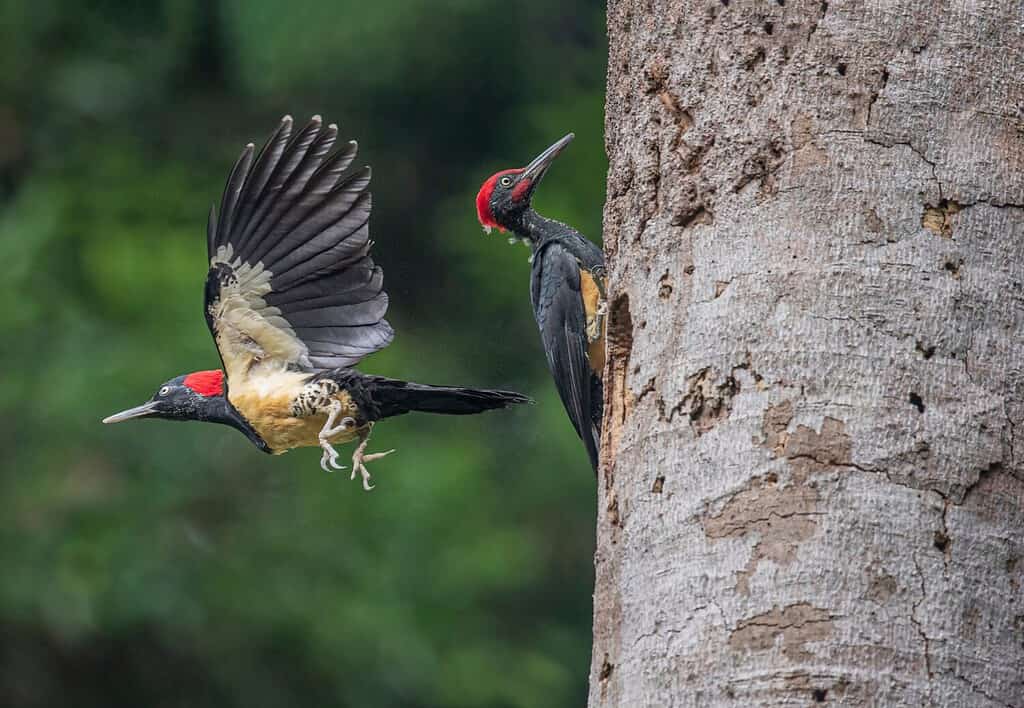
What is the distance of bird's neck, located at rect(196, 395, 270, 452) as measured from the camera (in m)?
4.45

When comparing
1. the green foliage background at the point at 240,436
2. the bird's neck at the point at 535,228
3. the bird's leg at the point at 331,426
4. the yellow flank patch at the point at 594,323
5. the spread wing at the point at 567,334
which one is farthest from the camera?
the green foliage background at the point at 240,436

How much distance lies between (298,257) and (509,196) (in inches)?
39.6

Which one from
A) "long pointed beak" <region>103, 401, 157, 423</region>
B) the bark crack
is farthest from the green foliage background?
the bark crack

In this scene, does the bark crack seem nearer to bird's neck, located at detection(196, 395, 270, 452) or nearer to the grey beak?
bird's neck, located at detection(196, 395, 270, 452)

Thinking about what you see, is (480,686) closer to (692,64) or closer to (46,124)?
(46,124)

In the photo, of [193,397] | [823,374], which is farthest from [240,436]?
[823,374]

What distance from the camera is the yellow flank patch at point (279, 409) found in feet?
14.2

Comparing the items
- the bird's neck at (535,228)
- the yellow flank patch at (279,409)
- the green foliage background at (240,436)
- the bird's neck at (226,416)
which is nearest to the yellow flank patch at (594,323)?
the bird's neck at (535,228)

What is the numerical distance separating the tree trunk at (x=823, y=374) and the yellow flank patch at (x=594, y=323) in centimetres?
172

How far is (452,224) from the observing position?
9.44 metres

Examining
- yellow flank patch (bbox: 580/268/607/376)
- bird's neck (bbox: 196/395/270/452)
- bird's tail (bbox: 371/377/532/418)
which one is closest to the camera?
bird's tail (bbox: 371/377/532/418)

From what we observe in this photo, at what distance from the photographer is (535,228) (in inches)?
203

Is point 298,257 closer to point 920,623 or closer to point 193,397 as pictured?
point 193,397

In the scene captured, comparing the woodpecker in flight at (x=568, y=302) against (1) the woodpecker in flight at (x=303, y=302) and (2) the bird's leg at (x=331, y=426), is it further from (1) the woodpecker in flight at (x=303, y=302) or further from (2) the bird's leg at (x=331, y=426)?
(2) the bird's leg at (x=331, y=426)
